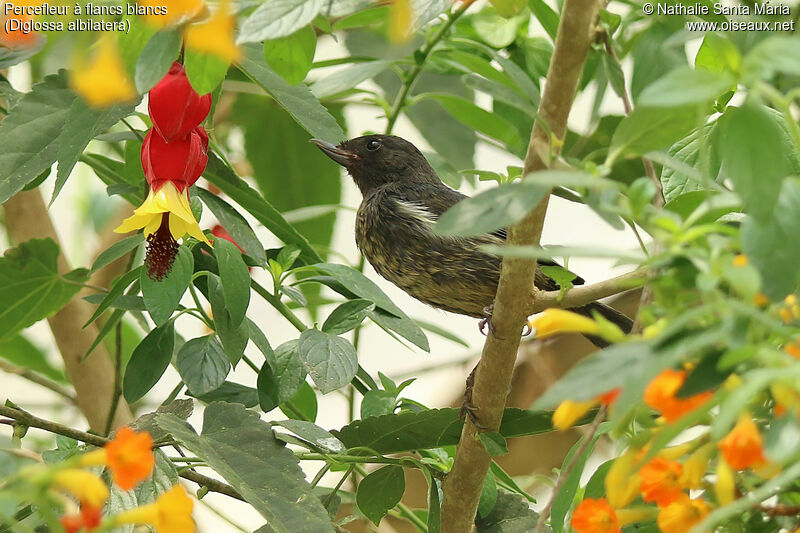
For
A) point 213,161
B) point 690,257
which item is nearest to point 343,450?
point 213,161

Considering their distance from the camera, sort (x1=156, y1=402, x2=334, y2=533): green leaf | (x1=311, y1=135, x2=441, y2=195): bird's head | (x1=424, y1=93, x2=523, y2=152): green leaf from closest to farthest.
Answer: (x1=156, y1=402, x2=334, y2=533): green leaf < (x1=424, y1=93, x2=523, y2=152): green leaf < (x1=311, y1=135, x2=441, y2=195): bird's head

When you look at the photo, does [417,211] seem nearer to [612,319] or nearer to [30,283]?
[612,319]

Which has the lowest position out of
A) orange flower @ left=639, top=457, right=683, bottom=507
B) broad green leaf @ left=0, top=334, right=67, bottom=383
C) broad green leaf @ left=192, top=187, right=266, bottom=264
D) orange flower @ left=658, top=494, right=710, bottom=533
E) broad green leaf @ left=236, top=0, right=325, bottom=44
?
broad green leaf @ left=0, top=334, right=67, bottom=383

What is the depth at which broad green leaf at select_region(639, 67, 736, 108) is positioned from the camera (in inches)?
20.1

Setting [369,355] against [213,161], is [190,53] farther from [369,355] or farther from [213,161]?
[369,355]

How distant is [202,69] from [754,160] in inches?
18.0

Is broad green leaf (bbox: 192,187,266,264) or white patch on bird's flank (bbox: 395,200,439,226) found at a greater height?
broad green leaf (bbox: 192,187,266,264)

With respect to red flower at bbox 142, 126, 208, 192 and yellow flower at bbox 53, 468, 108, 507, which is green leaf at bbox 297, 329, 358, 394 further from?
yellow flower at bbox 53, 468, 108, 507

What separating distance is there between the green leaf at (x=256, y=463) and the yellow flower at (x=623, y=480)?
380 mm

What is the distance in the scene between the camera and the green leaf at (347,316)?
1.17 meters

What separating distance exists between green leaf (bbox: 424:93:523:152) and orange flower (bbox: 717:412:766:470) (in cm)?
105

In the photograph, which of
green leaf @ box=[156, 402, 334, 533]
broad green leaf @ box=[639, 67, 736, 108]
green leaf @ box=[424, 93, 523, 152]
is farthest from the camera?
green leaf @ box=[424, 93, 523, 152]

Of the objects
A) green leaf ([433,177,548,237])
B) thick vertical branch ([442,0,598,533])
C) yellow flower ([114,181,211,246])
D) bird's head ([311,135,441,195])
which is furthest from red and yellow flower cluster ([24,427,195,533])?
bird's head ([311,135,441,195])

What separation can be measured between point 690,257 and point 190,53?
46cm
